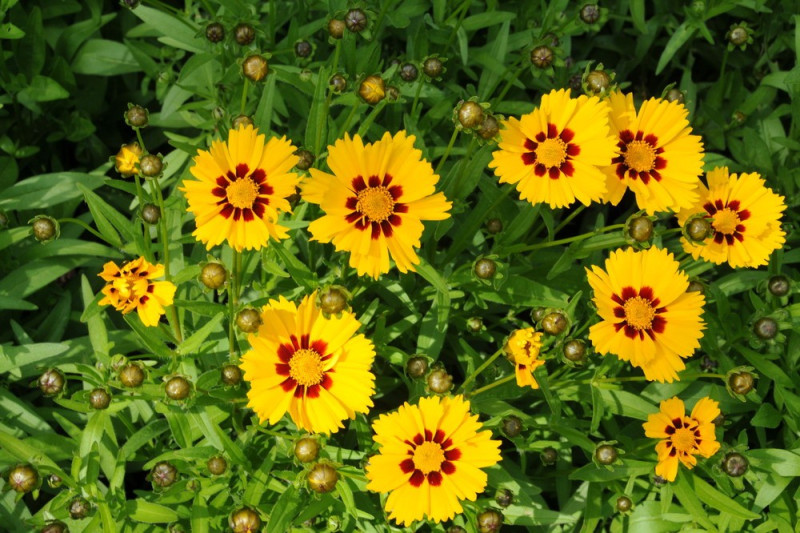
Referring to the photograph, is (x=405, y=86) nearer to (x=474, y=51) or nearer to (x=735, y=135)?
(x=474, y=51)

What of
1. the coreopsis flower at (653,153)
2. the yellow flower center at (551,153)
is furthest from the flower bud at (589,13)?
the yellow flower center at (551,153)

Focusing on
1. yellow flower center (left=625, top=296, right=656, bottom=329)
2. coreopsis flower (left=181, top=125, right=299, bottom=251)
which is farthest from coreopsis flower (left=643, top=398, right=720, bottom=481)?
coreopsis flower (left=181, top=125, right=299, bottom=251)

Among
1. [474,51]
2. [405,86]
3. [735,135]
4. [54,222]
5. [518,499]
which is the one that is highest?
[735,135]

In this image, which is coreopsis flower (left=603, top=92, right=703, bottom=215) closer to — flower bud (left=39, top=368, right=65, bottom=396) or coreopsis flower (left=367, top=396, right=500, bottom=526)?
coreopsis flower (left=367, top=396, right=500, bottom=526)

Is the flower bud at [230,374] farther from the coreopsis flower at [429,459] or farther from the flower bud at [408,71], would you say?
the flower bud at [408,71]

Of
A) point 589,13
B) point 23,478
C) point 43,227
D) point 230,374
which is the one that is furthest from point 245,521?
point 589,13

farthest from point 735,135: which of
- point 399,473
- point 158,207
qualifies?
point 158,207
